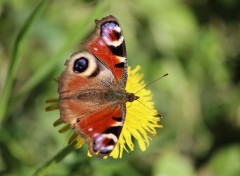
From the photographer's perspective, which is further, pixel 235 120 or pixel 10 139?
pixel 235 120

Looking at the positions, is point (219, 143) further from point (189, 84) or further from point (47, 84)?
point (47, 84)

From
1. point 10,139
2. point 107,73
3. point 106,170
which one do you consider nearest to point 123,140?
point 107,73

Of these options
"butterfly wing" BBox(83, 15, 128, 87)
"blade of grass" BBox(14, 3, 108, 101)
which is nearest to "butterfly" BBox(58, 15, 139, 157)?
"butterfly wing" BBox(83, 15, 128, 87)

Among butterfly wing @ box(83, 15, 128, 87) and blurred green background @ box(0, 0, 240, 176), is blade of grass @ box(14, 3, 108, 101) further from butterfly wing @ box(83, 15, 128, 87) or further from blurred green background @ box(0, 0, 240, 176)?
blurred green background @ box(0, 0, 240, 176)

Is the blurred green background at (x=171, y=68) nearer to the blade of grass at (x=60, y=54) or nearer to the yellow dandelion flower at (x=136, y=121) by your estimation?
the blade of grass at (x=60, y=54)

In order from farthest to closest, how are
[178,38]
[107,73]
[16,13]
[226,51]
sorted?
[226,51], [178,38], [16,13], [107,73]

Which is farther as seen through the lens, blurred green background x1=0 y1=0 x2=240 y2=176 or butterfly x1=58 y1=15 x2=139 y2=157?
blurred green background x1=0 y1=0 x2=240 y2=176

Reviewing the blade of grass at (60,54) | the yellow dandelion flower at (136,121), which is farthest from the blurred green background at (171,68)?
the yellow dandelion flower at (136,121)
